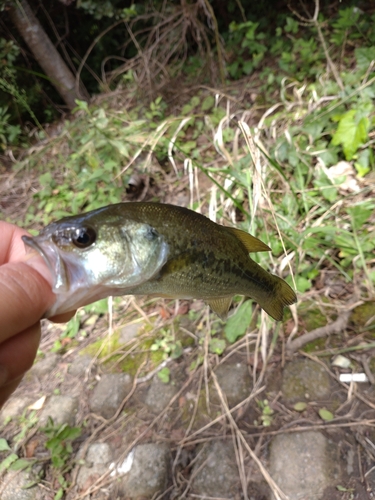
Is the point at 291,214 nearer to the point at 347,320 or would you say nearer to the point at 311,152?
the point at 311,152

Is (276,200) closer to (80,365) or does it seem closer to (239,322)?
(239,322)

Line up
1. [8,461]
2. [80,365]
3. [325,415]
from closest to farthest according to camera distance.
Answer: [325,415], [8,461], [80,365]

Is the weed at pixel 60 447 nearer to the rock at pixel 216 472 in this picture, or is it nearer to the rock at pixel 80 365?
the rock at pixel 80 365

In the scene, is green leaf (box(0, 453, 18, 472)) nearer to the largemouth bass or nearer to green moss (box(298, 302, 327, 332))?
the largemouth bass

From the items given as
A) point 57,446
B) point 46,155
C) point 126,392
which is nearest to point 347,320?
point 126,392

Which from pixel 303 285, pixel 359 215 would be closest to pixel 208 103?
pixel 359 215

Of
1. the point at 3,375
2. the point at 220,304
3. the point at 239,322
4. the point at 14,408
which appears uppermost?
the point at 3,375

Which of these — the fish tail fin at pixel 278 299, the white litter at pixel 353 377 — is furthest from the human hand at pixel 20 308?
the white litter at pixel 353 377
